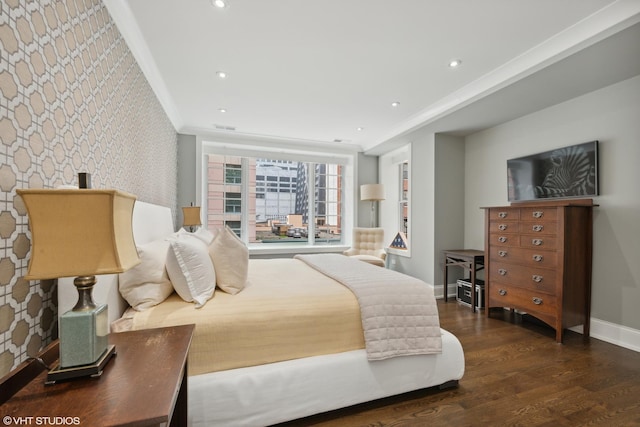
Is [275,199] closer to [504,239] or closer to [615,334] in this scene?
[504,239]

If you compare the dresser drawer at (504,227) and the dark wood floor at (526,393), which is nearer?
the dark wood floor at (526,393)

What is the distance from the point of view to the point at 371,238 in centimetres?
471

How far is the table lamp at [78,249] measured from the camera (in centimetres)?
79

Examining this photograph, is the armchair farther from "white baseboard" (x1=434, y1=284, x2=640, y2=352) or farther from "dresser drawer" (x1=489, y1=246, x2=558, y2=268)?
"white baseboard" (x1=434, y1=284, x2=640, y2=352)

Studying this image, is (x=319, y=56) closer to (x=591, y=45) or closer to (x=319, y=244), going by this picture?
(x=591, y=45)

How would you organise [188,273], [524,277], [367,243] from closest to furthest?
[188,273] → [524,277] → [367,243]

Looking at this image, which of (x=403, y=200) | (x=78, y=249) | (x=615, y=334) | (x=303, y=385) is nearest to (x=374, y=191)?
(x=403, y=200)

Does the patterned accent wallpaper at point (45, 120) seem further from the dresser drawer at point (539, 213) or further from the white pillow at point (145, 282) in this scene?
the dresser drawer at point (539, 213)

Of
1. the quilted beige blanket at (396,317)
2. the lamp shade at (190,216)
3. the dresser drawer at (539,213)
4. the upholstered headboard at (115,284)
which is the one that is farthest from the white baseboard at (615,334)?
the lamp shade at (190,216)

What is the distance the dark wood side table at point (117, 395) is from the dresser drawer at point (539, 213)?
305 centimetres

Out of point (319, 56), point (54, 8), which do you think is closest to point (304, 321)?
point (54, 8)

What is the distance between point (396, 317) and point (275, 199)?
3831 millimetres

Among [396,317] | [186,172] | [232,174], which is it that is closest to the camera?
[396,317]

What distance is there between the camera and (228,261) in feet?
5.75
